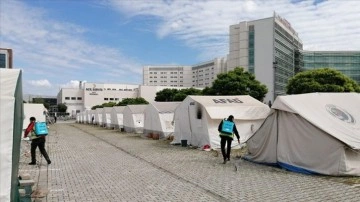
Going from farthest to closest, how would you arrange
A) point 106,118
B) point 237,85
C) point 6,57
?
point 6,57 → point 106,118 → point 237,85

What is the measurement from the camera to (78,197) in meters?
8.05

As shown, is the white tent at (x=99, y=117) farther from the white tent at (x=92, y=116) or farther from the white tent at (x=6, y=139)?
the white tent at (x=6, y=139)

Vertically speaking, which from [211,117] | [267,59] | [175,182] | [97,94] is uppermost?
[267,59]

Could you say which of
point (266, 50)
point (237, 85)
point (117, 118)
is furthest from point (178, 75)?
point (117, 118)

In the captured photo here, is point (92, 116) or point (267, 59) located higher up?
point (267, 59)

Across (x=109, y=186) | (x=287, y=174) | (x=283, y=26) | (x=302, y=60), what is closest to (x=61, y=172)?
(x=109, y=186)

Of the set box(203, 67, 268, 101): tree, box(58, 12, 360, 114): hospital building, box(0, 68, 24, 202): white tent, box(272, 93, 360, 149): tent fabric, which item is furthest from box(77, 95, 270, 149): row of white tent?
box(58, 12, 360, 114): hospital building

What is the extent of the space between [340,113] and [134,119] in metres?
20.7

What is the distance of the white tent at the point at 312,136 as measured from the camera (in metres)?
9.97

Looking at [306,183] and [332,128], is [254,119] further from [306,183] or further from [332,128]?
[306,183]

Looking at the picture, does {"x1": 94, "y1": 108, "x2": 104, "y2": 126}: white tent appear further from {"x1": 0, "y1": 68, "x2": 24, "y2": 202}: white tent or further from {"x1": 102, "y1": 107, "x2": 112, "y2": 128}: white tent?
{"x1": 0, "y1": 68, "x2": 24, "y2": 202}: white tent

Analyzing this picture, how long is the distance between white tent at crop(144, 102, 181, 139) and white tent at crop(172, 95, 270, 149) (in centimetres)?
407

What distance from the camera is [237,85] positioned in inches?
1507

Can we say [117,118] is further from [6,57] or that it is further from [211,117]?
[6,57]
